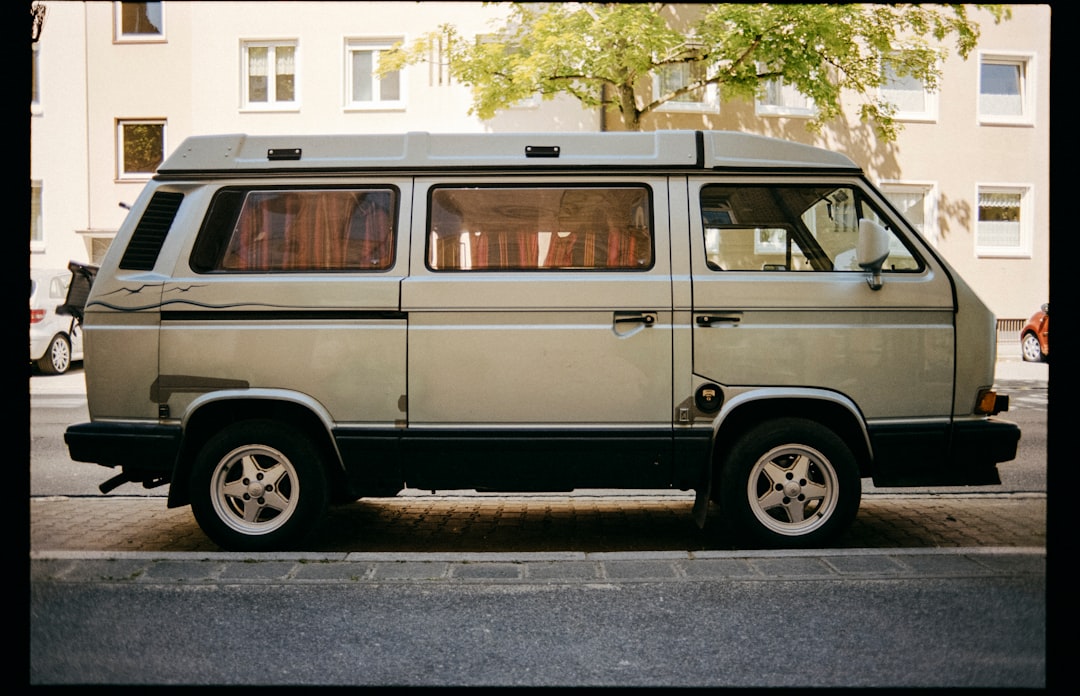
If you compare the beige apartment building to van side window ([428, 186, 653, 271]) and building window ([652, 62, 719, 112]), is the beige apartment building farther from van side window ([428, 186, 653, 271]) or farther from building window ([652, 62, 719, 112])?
van side window ([428, 186, 653, 271])

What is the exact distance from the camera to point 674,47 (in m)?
16.1

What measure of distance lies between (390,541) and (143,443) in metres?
1.61

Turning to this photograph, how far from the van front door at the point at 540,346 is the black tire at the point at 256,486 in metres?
0.60

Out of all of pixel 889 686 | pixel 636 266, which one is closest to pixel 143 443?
pixel 636 266

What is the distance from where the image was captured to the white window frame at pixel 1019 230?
22.4 metres

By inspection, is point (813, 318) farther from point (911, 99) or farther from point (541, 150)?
point (911, 99)

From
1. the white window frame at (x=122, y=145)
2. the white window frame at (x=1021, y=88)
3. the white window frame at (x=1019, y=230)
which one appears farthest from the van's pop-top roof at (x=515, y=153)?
the white window frame at (x=1021, y=88)

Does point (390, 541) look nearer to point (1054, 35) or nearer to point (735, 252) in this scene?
point (735, 252)

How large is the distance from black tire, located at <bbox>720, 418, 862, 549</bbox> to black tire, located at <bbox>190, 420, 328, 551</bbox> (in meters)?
2.38

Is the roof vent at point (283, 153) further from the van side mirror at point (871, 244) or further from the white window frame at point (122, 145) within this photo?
the white window frame at point (122, 145)

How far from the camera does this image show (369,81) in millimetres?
21859

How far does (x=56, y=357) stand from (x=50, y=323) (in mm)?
836

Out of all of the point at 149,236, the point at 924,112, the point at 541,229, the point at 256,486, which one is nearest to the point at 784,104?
the point at 924,112

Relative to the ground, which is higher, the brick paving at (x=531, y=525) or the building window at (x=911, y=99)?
the building window at (x=911, y=99)
